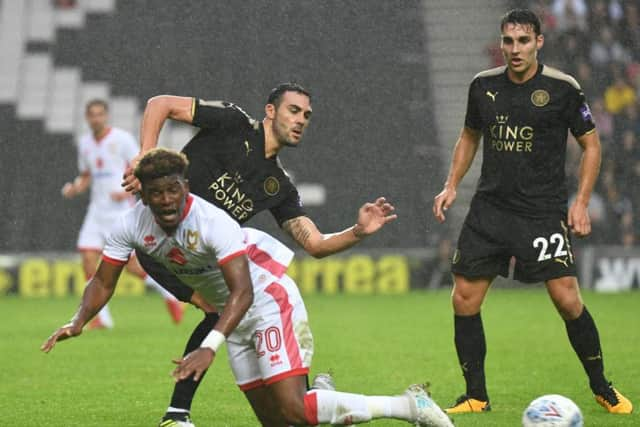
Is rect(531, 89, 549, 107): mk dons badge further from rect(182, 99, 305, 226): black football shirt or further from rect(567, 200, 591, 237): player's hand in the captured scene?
rect(182, 99, 305, 226): black football shirt

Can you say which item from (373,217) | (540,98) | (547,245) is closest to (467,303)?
(547,245)

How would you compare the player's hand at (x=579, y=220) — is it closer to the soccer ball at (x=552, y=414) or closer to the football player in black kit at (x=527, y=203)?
the football player in black kit at (x=527, y=203)

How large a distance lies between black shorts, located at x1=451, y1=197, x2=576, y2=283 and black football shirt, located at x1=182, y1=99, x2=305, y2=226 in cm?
122

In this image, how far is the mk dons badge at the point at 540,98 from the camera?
7.66 m

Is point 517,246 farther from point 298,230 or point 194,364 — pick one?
point 194,364

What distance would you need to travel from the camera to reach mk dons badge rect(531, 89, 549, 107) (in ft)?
25.1

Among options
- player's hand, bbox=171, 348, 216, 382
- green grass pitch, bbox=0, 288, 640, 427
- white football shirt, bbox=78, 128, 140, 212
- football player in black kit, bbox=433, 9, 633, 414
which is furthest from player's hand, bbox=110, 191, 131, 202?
player's hand, bbox=171, 348, 216, 382

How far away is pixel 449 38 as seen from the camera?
2288 cm

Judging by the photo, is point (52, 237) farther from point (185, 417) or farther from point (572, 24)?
point (185, 417)

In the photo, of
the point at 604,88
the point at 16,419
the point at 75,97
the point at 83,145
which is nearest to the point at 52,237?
the point at 75,97

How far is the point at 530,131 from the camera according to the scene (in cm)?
767

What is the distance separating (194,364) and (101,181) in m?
9.18

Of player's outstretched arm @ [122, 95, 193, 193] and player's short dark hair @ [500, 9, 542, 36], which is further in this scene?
player's short dark hair @ [500, 9, 542, 36]

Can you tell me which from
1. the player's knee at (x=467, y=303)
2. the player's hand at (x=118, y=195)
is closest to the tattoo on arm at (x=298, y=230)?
the player's knee at (x=467, y=303)
